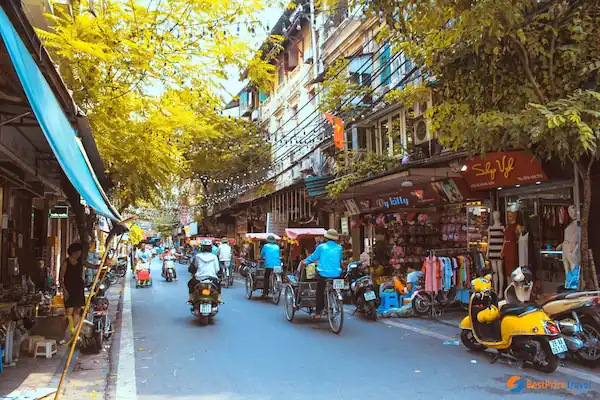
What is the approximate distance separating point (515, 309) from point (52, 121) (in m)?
5.95

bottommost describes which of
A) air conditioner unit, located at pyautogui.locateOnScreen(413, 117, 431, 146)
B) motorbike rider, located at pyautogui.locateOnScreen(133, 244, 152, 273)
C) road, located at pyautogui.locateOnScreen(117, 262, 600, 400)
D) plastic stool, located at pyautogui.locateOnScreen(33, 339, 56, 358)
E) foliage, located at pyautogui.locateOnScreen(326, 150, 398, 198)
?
road, located at pyautogui.locateOnScreen(117, 262, 600, 400)

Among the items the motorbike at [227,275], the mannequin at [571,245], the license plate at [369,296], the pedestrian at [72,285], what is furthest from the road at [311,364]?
the motorbike at [227,275]

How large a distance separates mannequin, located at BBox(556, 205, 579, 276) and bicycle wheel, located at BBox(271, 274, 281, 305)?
7.29m

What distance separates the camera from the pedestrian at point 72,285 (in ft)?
27.6

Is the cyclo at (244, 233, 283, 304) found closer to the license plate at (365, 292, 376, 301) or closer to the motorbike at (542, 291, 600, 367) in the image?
the license plate at (365, 292, 376, 301)

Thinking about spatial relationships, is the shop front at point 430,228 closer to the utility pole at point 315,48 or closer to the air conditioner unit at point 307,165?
the air conditioner unit at point 307,165

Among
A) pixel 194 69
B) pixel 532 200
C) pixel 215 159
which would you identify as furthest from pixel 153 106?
pixel 215 159

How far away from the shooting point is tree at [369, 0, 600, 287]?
6586 mm

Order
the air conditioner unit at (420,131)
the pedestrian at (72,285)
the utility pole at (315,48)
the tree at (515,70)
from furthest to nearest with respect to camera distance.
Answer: the utility pole at (315,48), the air conditioner unit at (420,131), the pedestrian at (72,285), the tree at (515,70)

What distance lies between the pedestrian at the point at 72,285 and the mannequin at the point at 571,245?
346 inches

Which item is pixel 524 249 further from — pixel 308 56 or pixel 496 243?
pixel 308 56

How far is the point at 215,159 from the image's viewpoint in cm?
2920

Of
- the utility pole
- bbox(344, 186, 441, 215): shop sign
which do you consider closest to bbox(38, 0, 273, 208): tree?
bbox(344, 186, 441, 215): shop sign

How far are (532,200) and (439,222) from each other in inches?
128
